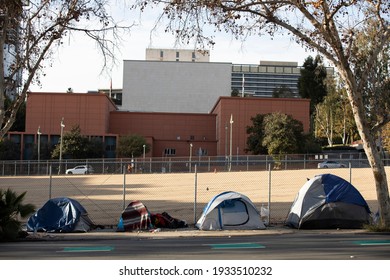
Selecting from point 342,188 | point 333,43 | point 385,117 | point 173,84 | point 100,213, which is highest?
point 173,84

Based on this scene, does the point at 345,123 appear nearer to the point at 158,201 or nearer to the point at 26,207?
the point at 158,201

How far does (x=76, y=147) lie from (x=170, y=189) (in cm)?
3629

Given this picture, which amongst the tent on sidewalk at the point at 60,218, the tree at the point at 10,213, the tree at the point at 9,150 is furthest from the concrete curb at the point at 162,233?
the tree at the point at 9,150

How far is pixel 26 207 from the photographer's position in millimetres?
15578

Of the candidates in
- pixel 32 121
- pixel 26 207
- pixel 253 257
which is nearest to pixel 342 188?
pixel 253 257

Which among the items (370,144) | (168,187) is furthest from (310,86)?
(370,144)

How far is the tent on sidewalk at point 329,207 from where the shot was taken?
1750cm

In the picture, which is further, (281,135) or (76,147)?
(76,147)

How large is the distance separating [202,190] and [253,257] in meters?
22.9

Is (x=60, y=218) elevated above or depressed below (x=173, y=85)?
below

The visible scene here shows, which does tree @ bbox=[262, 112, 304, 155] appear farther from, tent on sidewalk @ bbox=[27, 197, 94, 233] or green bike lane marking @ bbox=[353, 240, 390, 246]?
green bike lane marking @ bbox=[353, 240, 390, 246]

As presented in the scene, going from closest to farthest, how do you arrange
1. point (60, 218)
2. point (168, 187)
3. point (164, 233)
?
point (164, 233), point (60, 218), point (168, 187)

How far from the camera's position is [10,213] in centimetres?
1523

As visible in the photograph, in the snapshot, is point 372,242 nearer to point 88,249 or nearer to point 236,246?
point 236,246
